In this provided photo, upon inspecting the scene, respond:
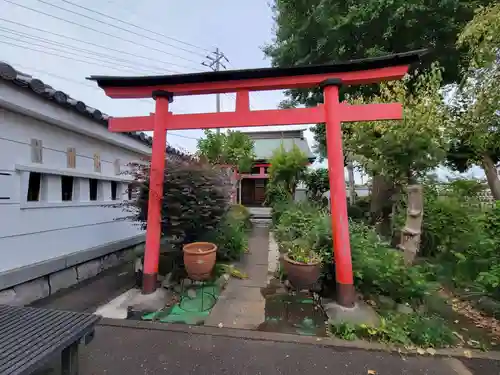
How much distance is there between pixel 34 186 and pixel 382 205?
24.5ft

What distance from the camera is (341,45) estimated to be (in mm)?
7152

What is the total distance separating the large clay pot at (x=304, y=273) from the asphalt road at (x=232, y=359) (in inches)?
45.0

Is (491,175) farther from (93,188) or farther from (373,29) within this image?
(93,188)

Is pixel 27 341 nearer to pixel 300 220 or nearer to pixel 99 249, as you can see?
pixel 99 249

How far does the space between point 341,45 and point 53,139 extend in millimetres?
7354

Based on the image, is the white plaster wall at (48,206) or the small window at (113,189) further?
the small window at (113,189)

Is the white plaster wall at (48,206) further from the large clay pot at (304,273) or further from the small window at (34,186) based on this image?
the large clay pot at (304,273)

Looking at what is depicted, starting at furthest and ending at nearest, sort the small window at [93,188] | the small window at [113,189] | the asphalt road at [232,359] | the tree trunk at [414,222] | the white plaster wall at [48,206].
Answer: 1. the small window at [113,189]
2. the small window at [93,188]
3. the tree trunk at [414,222]
4. the white plaster wall at [48,206]
5. the asphalt road at [232,359]

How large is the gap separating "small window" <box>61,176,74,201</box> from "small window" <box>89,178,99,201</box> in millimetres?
478

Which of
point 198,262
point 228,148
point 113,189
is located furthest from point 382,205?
point 228,148

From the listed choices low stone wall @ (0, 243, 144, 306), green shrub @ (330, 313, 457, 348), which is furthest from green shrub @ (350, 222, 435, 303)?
low stone wall @ (0, 243, 144, 306)

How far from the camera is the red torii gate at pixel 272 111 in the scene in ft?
10.7

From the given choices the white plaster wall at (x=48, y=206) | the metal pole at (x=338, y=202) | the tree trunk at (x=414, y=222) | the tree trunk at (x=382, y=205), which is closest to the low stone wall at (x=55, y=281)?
the white plaster wall at (x=48, y=206)

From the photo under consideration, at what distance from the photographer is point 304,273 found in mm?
3574
